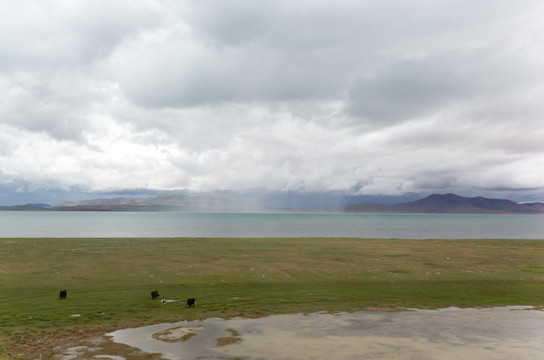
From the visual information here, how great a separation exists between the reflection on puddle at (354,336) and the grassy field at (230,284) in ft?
8.86

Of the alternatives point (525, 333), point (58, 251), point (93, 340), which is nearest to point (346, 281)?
point (525, 333)

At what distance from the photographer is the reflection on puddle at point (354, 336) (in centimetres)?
1858

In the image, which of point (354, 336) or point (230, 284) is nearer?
point (354, 336)

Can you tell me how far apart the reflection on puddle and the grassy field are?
2.70 meters

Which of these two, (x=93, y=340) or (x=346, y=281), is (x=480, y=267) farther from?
(x=93, y=340)

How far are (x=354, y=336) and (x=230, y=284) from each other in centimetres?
1950

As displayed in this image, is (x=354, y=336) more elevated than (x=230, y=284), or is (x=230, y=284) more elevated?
(x=354, y=336)

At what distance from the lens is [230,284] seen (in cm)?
3856

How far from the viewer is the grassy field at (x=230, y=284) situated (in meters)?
26.6

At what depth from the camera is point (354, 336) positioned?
69.6 ft

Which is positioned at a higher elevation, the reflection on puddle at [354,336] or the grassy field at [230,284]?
the reflection on puddle at [354,336]

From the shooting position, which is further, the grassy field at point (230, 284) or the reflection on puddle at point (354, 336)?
the grassy field at point (230, 284)

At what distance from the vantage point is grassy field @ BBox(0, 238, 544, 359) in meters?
26.6

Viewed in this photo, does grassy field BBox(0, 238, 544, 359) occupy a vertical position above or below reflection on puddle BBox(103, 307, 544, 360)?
below
